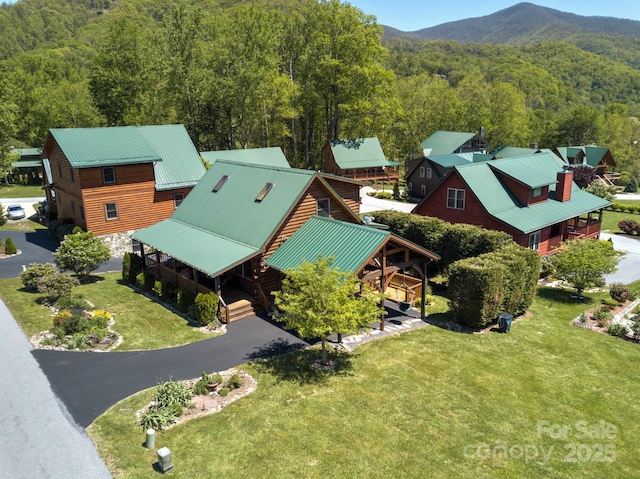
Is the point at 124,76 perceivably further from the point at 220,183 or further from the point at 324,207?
the point at 324,207

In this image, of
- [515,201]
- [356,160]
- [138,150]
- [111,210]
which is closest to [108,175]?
[111,210]

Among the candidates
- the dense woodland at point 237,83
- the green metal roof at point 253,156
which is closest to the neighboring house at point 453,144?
the dense woodland at point 237,83

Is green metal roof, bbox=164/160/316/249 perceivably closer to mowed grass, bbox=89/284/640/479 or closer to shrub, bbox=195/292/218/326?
shrub, bbox=195/292/218/326

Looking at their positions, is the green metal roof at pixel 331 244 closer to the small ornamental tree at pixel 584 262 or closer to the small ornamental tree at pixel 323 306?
the small ornamental tree at pixel 323 306

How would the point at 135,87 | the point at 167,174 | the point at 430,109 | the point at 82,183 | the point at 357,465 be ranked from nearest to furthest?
the point at 357,465 → the point at 82,183 → the point at 167,174 → the point at 135,87 → the point at 430,109

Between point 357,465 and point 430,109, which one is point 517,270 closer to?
point 357,465

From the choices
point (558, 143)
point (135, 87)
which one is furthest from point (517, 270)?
point (558, 143)
